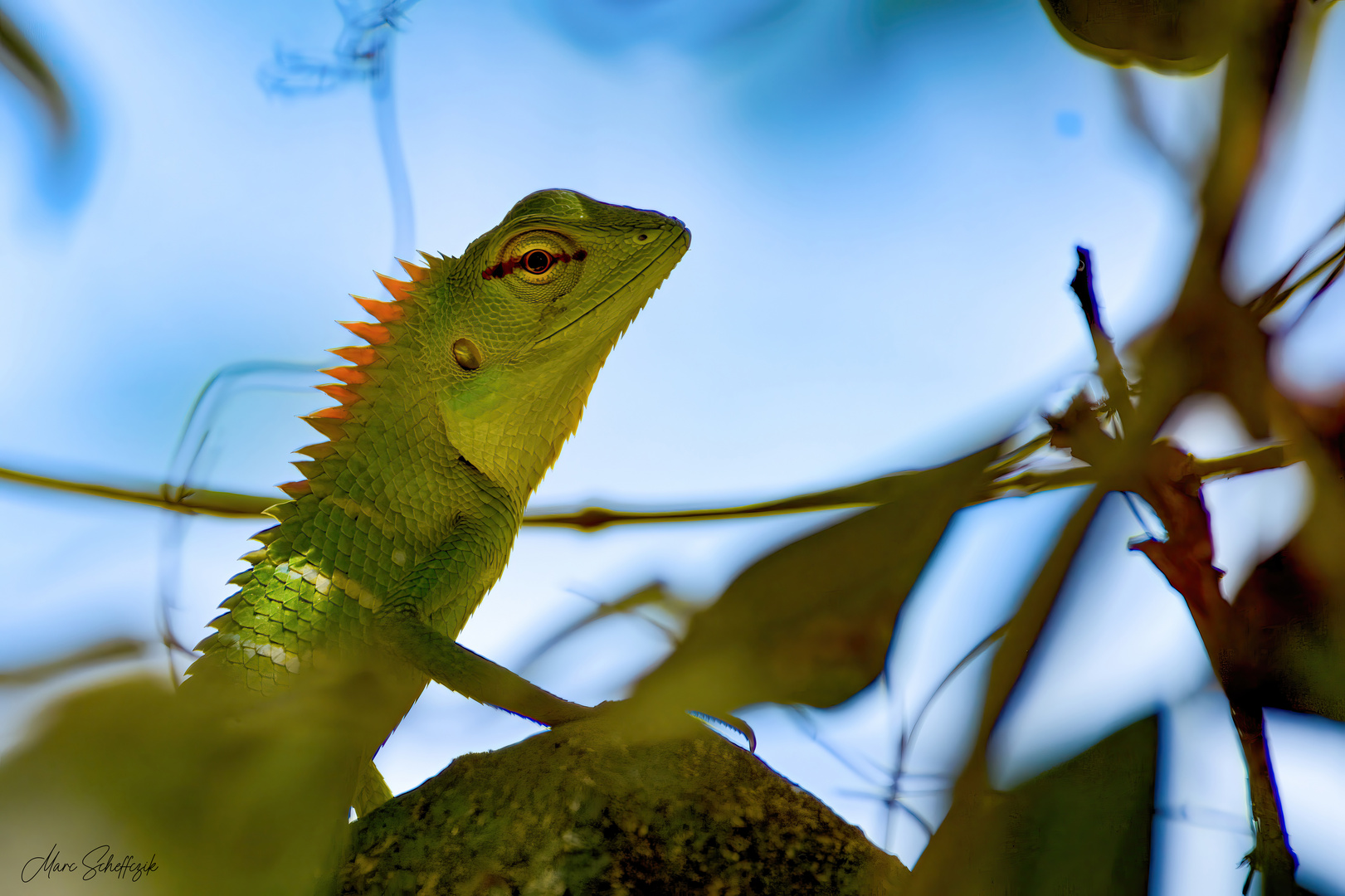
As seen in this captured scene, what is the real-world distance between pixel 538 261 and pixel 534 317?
8 centimetres

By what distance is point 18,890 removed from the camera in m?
0.59

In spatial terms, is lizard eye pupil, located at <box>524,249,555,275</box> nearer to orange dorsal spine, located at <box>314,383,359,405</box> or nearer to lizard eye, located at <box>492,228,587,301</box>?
lizard eye, located at <box>492,228,587,301</box>

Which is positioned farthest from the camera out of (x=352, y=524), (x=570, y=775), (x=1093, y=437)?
(x=352, y=524)

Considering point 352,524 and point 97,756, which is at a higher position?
point 352,524

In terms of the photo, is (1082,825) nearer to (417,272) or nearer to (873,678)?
(873,678)

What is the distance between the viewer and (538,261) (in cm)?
126

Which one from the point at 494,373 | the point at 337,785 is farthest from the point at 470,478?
the point at 337,785

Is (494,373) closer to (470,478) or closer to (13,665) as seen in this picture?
(470,478)

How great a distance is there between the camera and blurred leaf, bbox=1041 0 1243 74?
0.71 m

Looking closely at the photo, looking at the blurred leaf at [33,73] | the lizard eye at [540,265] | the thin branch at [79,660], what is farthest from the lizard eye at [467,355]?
the thin branch at [79,660]

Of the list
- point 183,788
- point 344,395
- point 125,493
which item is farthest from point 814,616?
point 344,395

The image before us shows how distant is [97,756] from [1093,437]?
0.70m

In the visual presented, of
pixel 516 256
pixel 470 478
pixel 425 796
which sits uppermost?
pixel 516 256
